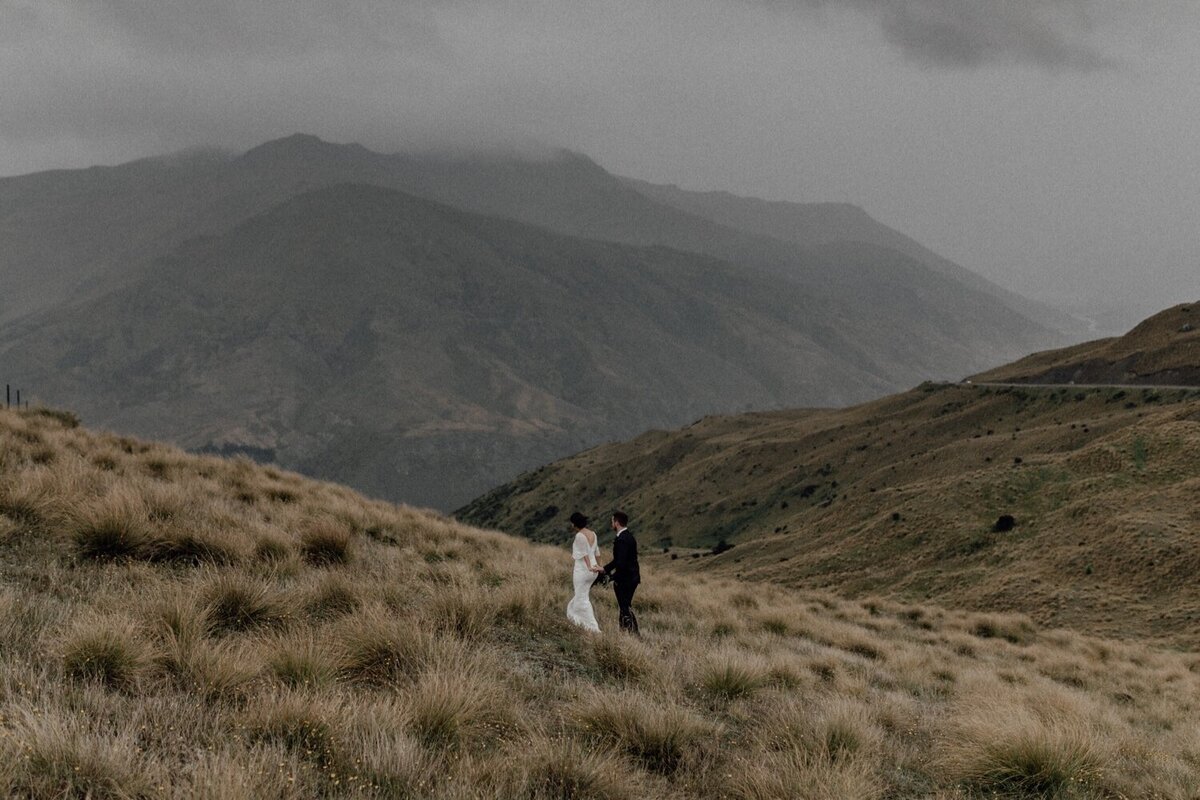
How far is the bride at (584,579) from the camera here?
10.7 m

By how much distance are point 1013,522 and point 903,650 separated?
3493 cm

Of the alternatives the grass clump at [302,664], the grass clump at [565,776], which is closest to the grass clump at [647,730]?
the grass clump at [565,776]

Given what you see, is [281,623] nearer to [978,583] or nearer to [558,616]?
[558,616]

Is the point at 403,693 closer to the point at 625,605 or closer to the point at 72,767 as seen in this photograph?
the point at 72,767

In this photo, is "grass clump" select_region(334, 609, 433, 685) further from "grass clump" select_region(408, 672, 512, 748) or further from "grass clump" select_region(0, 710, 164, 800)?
"grass clump" select_region(0, 710, 164, 800)

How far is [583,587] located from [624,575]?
3.65ft

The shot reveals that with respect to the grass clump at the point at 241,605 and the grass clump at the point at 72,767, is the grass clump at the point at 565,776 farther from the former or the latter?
the grass clump at the point at 241,605

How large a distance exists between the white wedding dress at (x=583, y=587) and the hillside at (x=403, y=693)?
0.39 m

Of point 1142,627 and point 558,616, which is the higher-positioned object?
point 558,616

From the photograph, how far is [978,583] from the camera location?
38844mm

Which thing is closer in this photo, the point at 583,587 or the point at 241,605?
the point at 241,605

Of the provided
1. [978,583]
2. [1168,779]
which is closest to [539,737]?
[1168,779]

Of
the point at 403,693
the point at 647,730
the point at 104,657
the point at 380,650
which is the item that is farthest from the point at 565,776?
the point at 104,657

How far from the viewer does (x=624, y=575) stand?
11.8 metres
